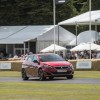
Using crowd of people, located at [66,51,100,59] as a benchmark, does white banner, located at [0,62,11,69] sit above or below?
below

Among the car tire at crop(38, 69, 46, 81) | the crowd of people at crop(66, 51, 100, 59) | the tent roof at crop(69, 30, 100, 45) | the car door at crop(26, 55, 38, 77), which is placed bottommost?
the car tire at crop(38, 69, 46, 81)

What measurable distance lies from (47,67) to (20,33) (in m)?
51.8

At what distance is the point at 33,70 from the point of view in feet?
99.7

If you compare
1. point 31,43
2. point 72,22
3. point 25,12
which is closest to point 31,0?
point 25,12

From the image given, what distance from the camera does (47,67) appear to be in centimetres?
2902

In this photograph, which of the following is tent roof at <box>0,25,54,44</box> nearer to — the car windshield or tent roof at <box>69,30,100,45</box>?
tent roof at <box>69,30,100,45</box>

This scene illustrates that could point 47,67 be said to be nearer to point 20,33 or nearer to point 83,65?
point 83,65

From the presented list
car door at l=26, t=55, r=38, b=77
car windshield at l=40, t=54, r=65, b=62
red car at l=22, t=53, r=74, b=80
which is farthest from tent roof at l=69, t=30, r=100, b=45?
car windshield at l=40, t=54, r=65, b=62

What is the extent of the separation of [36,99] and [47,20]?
7059 centimetres

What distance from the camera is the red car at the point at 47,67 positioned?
28906 millimetres

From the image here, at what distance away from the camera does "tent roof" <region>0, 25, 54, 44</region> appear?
77.6 m

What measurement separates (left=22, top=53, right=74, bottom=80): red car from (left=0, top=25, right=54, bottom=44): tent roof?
149 ft

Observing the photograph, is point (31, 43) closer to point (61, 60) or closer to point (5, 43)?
point (5, 43)

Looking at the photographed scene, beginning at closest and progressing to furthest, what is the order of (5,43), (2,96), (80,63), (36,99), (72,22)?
(36,99), (2,96), (80,63), (72,22), (5,43)
